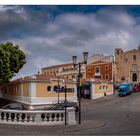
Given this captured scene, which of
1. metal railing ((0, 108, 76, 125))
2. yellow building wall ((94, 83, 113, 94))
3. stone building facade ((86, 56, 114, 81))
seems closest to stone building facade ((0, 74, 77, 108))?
yellow building wall ((94, 83, 113, 94))

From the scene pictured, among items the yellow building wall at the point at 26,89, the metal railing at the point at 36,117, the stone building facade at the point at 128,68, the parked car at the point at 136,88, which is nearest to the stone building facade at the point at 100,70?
the stone building facade at the point at 128,68

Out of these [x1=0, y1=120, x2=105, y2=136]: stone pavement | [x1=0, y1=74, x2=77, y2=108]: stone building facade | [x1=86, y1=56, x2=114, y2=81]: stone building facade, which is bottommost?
[x1=0, y1=120, x2=105, y2=136]: stone pavement

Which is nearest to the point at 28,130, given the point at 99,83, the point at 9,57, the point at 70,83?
the point at 9,57

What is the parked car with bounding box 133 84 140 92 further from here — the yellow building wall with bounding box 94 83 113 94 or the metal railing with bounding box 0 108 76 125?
the metal railing with bounding box 0 108 76 125

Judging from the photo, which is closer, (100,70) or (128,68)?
(128,68)

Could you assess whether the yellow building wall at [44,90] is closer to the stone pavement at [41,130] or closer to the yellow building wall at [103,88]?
the yellow building wall at [103,88]

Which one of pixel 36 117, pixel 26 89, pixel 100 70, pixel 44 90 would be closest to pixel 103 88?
pixel 100 70

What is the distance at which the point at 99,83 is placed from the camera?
117 feet

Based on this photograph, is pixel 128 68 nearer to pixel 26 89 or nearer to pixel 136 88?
pixel 136 88

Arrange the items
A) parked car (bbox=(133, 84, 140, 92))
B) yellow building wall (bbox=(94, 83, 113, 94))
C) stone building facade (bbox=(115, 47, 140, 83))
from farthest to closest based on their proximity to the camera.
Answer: parked car (bbox=(133, 84, 140, 92)), yellow building wall (bbox=(94, 83, 113, 94)), stone building facade (bbox=(115, 47, 140, 83))

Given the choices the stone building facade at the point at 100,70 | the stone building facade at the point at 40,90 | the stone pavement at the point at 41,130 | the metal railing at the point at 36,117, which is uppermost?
the stone building facade at the point at 100,70

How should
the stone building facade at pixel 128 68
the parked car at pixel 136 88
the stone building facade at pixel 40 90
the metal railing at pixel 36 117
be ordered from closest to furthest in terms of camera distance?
the metal railing at pixel 36 117
the stone building facade at pixel 40 90
the stone building facade at pixel 128 68
the parked car at pixel 136 88

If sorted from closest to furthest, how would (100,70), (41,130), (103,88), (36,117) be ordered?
1. (41,130)
2. (36,117)
3. (103,88)
4. (100,70)

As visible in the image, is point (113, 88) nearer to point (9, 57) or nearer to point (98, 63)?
point (98, 63)
